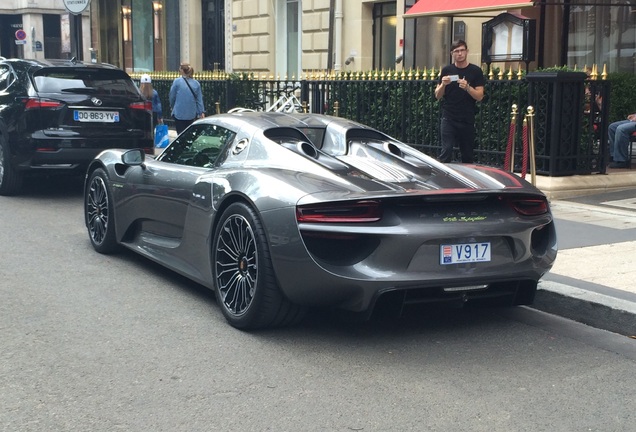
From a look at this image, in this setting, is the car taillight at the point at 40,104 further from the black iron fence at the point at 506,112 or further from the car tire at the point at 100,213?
the black iron fence at the point at 506,112

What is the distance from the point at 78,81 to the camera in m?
11.5

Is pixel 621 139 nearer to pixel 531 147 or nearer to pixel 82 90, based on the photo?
pixel 531 147

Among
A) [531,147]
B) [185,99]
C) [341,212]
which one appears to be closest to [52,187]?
[185,99]

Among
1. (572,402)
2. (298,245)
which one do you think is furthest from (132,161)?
(572,402)

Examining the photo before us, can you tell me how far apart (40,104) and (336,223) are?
7137mm

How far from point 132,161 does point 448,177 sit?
2.64m

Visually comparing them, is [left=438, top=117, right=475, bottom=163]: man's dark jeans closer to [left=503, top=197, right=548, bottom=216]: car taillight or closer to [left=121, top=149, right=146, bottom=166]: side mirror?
[left=121, top=149, right=146, bottom=166]: side mirror

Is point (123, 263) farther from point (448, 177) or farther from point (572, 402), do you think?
point (572, 402)

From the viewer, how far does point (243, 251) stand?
561 cm

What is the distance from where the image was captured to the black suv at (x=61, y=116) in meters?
11.2

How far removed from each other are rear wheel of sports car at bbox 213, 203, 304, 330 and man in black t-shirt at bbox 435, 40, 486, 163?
16.3ft

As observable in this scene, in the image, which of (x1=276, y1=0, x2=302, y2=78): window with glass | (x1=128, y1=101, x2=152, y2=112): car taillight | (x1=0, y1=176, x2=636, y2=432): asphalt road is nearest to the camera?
(x1=0, y1=176, x2=636, y2=432): asphalt road

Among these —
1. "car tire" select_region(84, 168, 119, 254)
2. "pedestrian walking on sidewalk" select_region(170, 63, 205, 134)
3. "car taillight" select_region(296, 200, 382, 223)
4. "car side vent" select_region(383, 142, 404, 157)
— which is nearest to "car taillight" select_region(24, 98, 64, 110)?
"car tire" select_region(84, 168, 119, 254)

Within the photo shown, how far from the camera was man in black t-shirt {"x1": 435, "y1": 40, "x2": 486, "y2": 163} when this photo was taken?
33.1ft
